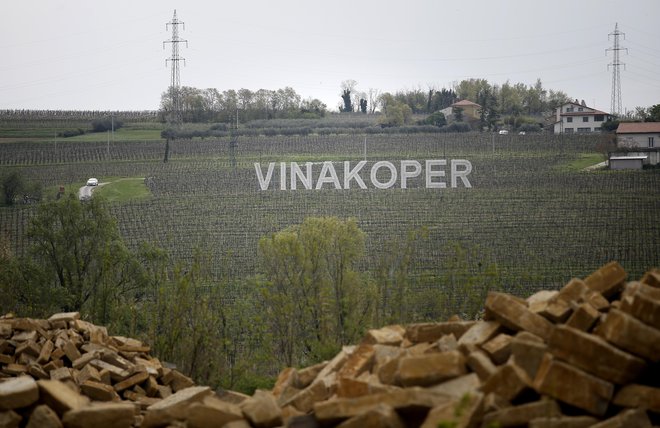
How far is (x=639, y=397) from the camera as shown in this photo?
6508mm

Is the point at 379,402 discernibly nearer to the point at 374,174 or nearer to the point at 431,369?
the point at 431,369

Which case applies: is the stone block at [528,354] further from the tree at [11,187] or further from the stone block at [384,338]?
the tree at [11,187]

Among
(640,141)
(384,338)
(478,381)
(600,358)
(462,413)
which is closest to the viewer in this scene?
(462,413)

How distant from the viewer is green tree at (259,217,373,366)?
18781 mm

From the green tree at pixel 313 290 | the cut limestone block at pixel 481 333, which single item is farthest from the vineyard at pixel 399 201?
the cut limestone block at pixel 481 333

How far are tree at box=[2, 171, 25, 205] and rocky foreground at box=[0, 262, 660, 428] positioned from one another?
29286 mm

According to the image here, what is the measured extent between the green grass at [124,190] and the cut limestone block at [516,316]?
104ft

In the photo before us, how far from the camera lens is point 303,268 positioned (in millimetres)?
21797

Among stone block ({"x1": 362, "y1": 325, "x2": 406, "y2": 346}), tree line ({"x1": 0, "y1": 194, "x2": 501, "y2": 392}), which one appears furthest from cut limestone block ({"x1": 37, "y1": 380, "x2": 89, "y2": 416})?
tree line ({"x1": 0, "y1": 194, "x2": 501, "y2": 392})

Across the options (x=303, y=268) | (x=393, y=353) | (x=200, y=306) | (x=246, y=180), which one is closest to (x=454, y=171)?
(x=246, y=180)

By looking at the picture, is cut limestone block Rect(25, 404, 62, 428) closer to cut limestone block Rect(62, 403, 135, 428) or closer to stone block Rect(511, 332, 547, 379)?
cut limestone block Rect(62, 403, 135, 428)

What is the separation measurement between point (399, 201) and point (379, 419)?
108 feet

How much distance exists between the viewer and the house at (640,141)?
128 feet

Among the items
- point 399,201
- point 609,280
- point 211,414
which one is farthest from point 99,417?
point 399,201
